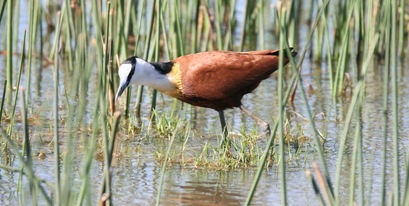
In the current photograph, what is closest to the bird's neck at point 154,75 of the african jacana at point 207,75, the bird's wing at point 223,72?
the african jacana at point 207,75

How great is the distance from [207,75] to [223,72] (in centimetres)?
12

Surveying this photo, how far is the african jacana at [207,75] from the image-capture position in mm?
5867

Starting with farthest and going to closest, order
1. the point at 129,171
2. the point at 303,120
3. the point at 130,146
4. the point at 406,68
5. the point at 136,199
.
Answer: the point at 406,68, the point at 303,120, the point at 130,146, the point at 129,171, the point at 136,199

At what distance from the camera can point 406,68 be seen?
8914mm

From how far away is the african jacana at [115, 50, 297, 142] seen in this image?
587 centimetres

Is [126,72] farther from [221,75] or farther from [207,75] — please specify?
[221,75]

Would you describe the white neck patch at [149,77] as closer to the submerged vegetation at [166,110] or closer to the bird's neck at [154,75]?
the bird's neck at [154,75]

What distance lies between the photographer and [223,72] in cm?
594

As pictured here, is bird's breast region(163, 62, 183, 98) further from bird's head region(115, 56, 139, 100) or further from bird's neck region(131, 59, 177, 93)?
bird's head region(115, 56, 139, 100)

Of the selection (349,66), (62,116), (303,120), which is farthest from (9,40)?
(349,66)

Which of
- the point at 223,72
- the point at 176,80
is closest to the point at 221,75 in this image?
the point at 223,72

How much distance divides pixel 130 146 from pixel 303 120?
166 centimetres

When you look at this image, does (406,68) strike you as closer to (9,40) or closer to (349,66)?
(349,66)

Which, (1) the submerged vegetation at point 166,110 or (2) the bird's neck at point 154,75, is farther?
(2) the bird's neck at point 154,75
